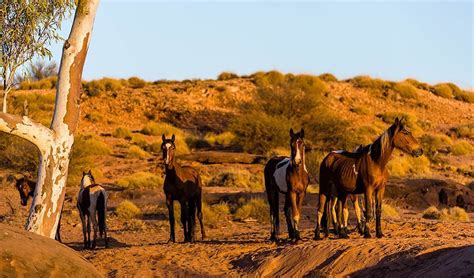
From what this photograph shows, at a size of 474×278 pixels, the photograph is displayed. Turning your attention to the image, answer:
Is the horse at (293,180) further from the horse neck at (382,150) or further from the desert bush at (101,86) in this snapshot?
the desert bush at (101,86)

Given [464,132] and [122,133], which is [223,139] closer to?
[122,133]

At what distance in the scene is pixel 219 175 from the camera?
33531mm

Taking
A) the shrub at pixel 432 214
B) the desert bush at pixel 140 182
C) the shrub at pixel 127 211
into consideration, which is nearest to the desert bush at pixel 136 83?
the desert bush at pixel 140 182

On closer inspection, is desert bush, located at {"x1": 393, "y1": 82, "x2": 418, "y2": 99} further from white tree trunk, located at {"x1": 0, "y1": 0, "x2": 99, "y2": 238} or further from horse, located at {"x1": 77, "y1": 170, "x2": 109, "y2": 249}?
white tree trunk, located at {"x1": 0, "y1": 0, "x2": 99, "y2": 238}

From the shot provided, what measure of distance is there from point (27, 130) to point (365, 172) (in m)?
6.17

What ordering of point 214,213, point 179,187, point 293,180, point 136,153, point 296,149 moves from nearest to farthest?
1. point 296,149
2. point 293,180
3. point 179,187
4. point 214,213
5. point 136,153

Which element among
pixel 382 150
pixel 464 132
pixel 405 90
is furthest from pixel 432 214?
pixel 405 90

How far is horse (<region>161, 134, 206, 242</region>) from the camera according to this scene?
60.0ft

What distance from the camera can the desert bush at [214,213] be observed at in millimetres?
23750

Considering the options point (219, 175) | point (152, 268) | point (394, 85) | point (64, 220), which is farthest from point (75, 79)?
point (394, 85)

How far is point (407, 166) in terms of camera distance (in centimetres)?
3738

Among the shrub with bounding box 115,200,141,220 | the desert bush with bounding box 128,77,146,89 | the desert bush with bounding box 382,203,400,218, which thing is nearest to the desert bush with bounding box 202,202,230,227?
the shrub with bounding box 115,200,141,220

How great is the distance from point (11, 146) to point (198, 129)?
59.1 feet

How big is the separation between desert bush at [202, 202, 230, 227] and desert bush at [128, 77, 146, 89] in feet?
119
